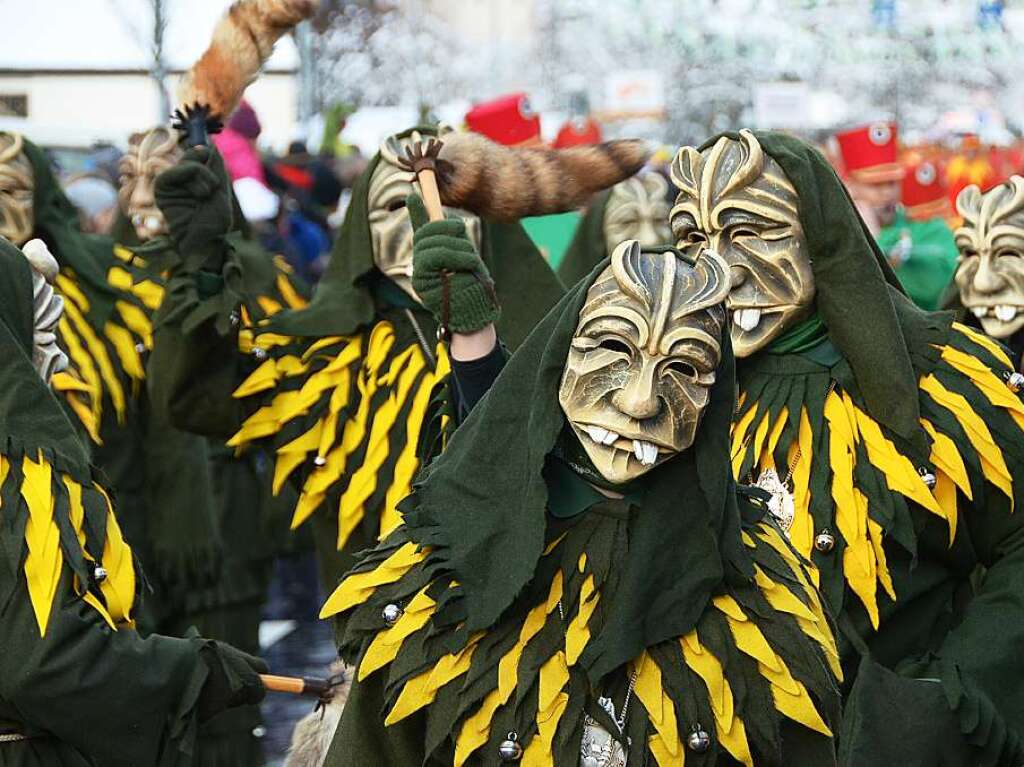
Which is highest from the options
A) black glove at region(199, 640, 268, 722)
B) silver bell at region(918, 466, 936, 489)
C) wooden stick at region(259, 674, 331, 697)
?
silver bell at region(918, 466, 936, 489)

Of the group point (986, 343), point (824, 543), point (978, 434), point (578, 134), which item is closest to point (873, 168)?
point (578, 134)

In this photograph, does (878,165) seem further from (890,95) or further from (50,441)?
(890,95)

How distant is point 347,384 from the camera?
6.02m

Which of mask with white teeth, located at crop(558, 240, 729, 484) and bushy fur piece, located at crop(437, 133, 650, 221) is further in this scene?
bushy fur piece, located at crop(437, 133, 650, 221)

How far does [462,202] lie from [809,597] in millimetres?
1591

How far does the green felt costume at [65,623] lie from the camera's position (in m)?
4.02

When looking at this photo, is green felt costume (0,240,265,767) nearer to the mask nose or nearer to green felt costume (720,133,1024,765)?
the mask nose

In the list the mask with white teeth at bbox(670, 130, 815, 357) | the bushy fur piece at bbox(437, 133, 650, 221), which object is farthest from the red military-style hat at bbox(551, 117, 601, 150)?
the mask with white teeth at bbox(670, 130, 815, 357)

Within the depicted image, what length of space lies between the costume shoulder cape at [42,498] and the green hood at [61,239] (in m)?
2.79

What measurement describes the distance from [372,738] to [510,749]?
286 mm

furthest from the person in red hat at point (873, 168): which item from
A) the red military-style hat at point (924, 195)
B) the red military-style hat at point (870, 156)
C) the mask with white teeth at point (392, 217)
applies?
the mask with white teeth at point (392, 217)

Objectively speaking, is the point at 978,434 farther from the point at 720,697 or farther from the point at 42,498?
the point at 42,498

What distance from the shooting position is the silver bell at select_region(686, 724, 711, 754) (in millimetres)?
3562

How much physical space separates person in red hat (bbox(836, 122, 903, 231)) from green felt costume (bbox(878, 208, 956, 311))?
361 millimetres
